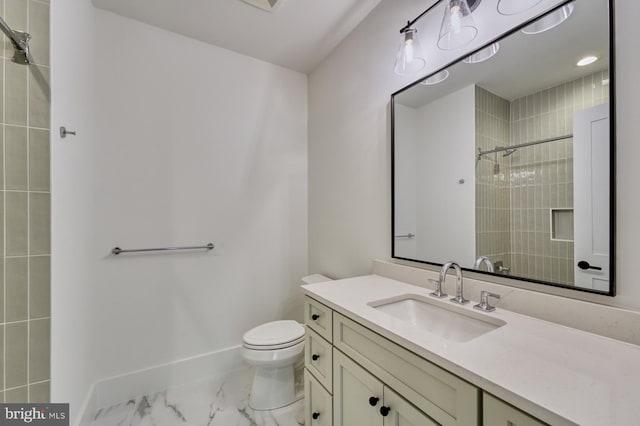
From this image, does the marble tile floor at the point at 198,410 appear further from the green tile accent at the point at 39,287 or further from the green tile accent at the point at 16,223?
the green tile accent at the point at 16,223

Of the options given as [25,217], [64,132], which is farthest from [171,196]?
[25,217]

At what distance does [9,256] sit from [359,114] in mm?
1902

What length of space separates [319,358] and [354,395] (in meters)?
0.28

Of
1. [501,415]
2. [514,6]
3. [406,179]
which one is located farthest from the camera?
[406,179]

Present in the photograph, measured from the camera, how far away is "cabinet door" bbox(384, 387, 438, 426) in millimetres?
788

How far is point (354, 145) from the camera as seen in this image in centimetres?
192

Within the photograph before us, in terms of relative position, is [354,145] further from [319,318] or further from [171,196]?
[171,196]

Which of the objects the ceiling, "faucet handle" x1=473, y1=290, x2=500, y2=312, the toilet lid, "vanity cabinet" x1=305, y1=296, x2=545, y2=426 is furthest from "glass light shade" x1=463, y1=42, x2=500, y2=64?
the toilet lid

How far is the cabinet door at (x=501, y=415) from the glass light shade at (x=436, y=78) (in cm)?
132

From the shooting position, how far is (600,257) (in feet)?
2.84

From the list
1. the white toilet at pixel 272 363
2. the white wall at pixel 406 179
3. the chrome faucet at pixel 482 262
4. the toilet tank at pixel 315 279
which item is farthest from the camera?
the toilet tank at pixel 315 279

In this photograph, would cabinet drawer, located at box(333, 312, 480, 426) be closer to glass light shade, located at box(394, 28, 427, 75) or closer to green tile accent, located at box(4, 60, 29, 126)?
glass light shade, located at box(394, 28, 427, 75)

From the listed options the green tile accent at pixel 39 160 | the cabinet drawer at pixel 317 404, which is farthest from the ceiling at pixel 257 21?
the cabinet drawer at pixel 317 404

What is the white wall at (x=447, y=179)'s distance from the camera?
1.26 meters
